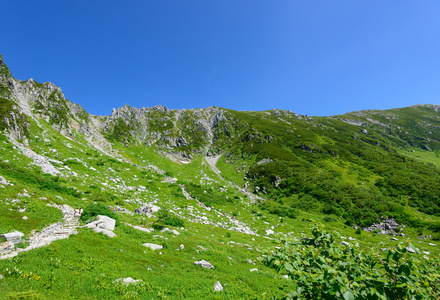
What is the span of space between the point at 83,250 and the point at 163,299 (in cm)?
599

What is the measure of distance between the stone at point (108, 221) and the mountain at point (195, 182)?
104 centimetres

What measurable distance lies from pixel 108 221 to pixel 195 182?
134 ft

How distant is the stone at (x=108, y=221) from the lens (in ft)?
47.9

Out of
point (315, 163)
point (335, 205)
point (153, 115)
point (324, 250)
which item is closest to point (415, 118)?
point (315, 163)

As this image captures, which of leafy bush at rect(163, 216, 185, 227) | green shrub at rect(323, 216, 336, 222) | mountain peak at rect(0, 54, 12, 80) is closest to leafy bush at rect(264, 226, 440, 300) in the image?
leafy bush at rect(163, 216, 185, 227)

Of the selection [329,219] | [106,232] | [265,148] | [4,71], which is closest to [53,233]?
[106,232]

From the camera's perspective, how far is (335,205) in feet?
133

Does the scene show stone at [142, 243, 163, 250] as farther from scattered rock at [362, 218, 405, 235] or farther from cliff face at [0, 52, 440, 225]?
scattered rock at [362, 218, 405, 235]

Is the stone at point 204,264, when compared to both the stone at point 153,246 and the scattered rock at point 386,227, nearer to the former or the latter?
the stone at point 153,246

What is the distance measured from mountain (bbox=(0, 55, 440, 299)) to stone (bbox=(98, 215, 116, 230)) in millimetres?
1036

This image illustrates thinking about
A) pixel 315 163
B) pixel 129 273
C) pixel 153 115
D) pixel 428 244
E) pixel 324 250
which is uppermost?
pixel 153 115

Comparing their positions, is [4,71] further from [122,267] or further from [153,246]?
[122,267]

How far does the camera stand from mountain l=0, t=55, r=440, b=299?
16.3 m

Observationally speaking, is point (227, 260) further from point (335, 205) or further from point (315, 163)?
point (315, 163)
